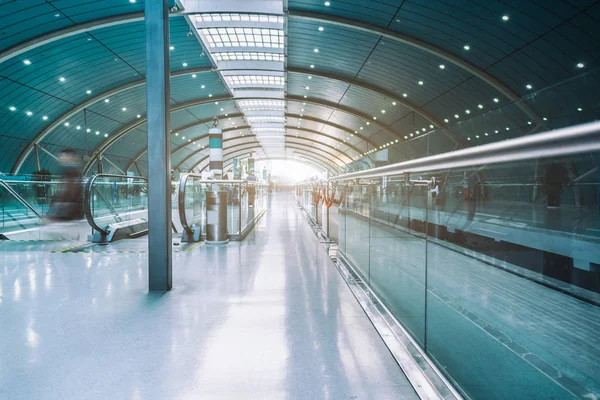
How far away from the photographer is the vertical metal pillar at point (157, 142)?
3686mm

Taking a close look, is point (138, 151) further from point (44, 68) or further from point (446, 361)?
point (446, 361)

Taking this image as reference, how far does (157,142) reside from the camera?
3.70 m

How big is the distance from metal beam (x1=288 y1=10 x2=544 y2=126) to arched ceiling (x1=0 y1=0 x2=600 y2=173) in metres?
0.05

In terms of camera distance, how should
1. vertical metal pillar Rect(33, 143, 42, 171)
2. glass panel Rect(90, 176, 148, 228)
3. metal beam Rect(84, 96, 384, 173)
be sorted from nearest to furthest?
glass panel Rect(90, 176, 148, 228) → vertical metal pillar Rect(33, 143, 42, 171) → metal beam Rect(84, 96, 384, 173)

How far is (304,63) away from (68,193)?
1754cm

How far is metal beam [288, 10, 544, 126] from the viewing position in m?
15.9

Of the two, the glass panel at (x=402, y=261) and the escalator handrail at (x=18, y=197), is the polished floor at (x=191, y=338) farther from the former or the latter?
the escalator handrail at (x=18, y=197)

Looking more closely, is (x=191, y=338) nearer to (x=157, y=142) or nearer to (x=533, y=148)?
(x=157, y=142)

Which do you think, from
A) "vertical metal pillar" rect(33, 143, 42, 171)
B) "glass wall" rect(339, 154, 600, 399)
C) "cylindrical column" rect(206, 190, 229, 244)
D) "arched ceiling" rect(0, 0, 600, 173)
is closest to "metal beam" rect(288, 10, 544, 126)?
"arched ceiling" rect(0, 0, 600, 173)

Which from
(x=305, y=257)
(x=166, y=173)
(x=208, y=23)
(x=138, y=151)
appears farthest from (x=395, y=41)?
(x=138, y=151)

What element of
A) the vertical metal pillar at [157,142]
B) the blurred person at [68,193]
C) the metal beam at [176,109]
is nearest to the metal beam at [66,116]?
the metal beam at [176,109]

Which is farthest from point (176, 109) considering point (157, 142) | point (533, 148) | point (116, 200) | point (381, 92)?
point (533, 148)

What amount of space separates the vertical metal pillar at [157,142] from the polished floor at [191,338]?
1.15 feet

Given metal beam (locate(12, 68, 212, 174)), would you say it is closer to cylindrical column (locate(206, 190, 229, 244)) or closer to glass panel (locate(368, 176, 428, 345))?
cylindrical column (locate(206, 190, 229, 244))
